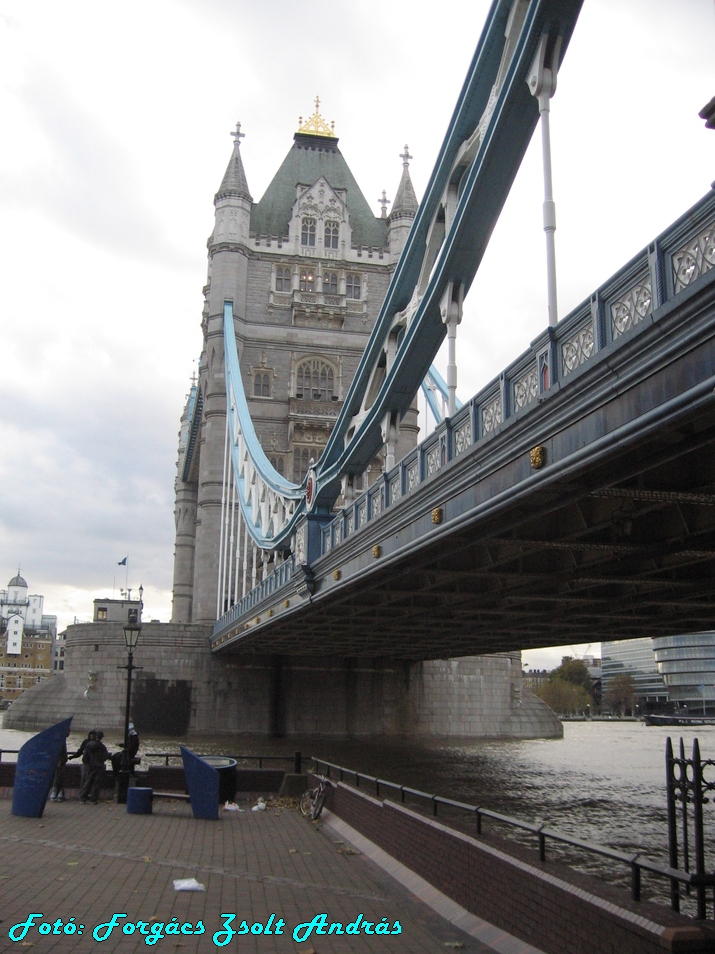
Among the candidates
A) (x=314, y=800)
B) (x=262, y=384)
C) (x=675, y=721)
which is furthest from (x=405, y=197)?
(x=675, y=721)

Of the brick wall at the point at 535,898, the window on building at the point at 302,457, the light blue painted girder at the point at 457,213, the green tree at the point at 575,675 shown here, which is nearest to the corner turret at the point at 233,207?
the window on building at the point at 302,457

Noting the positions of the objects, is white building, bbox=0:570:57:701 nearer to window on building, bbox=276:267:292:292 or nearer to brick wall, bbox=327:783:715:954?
window on building, bbox=276:267:292:292

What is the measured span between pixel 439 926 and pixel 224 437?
46.8 m

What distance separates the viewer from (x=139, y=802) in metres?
14.2

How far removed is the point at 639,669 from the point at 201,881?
14247cm

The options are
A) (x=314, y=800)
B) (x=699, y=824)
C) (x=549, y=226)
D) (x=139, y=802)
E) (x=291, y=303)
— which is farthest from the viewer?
(x=291, y=303)

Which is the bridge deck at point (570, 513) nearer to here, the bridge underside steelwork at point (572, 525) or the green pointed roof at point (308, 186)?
the bridge underside steelwork at point (572, 525)

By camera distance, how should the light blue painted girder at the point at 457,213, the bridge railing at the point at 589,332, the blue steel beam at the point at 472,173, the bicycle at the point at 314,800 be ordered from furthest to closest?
the bicycle at the point at 314,800 < the light blue painted girder at the point at 457,213 < the blue steel beam at the point at 472,173 < the bridge railing at the point at 589,332

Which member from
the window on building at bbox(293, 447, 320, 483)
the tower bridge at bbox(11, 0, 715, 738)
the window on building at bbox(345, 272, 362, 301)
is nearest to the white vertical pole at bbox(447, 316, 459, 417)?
the tower bridge at bbox(11, 0, 715, 738)

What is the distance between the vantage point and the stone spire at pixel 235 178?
5925cm

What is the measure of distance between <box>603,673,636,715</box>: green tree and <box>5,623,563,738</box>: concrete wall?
91.2 metres

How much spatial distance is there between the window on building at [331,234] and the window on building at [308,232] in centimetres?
90

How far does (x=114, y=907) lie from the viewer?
26.7 ft

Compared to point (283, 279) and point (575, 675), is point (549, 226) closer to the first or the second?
point (283, 279)
